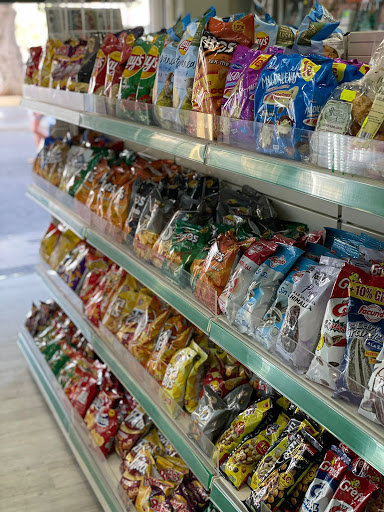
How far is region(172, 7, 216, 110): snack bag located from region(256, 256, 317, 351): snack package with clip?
2.31ft

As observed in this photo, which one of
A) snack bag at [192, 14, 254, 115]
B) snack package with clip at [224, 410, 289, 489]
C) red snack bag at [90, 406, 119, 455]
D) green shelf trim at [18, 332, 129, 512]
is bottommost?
green shelf trim at [18, 332, 129, 512]

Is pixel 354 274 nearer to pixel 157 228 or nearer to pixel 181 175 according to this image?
pixel 157 228

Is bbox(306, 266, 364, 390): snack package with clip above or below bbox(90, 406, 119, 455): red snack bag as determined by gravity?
above

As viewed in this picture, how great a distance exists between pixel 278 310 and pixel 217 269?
0.29 meters

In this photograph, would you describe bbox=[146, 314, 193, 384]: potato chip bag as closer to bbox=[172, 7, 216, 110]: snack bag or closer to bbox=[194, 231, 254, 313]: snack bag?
bbox=[194, 231, 254, 313]: snack bag

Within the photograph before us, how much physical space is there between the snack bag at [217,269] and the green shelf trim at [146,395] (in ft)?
1.48

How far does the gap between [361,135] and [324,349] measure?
444 mm

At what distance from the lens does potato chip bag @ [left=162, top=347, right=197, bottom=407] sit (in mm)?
2012

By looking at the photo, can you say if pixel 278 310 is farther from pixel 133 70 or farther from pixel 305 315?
pixel 133 70

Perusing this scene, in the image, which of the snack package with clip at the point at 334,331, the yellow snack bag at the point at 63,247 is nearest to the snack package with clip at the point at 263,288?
the snack package with clip at the point at 334,331

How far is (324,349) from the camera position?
49.6 inches

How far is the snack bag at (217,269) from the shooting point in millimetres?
1706

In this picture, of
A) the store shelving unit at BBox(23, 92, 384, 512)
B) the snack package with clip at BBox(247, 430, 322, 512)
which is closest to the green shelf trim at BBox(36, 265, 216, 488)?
the store shelving unit at BBox(23, 92, 384, 512)

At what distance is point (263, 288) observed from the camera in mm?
1555
